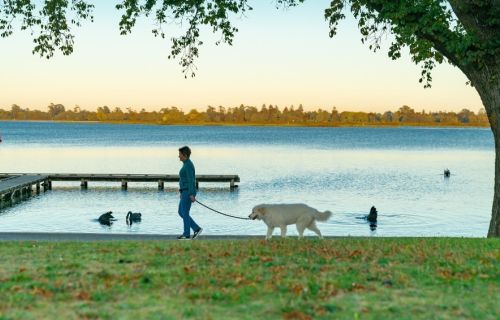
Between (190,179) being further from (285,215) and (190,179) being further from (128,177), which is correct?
(128,177)

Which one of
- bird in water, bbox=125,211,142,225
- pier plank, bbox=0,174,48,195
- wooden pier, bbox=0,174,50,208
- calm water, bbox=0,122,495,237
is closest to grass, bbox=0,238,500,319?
calm water, bbox=0,122,495,237

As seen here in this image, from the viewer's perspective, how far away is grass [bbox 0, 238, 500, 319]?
7.51m

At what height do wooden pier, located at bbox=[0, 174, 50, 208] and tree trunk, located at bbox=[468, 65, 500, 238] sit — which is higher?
tree trunk, located at bbox=[468, 65, 500, 238]

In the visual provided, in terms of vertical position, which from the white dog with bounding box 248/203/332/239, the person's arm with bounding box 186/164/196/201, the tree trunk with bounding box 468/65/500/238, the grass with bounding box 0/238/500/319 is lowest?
the grass with bounding box 0/238/500/319

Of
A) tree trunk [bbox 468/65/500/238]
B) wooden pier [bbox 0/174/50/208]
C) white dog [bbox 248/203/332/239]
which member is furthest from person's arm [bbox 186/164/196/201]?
wooden pier [bbox 0/174/50/208]

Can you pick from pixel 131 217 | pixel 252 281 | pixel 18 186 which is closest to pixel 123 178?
pixel 18 186

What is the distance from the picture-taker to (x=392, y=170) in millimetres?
79812

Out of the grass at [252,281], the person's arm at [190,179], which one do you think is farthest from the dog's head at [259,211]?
the person's arm at [190,179]

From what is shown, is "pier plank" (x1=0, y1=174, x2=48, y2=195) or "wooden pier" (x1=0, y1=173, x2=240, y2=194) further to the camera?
"wooden pier" (x1=0, y1=173, x2=240, y2=194)

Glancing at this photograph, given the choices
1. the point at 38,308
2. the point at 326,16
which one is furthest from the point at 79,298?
the point at 326,16

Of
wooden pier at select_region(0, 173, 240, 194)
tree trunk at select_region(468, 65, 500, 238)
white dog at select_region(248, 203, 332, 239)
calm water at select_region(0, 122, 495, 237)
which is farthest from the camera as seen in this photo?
wooden pier at select_region(0, 173, 240, 194)

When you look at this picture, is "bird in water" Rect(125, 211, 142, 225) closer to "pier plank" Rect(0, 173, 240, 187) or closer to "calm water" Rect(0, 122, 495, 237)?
"calm water" Rect(0, 122, 495, 237)

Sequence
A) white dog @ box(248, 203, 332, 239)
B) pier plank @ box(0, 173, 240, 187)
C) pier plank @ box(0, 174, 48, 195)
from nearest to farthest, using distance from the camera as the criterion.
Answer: white dog @ box(248, 203, 332, 239) → pier plank @ box(0, 174, 48, 195) → pier plank @ box(0, 173, 240, 187)

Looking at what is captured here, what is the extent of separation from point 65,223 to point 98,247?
24169mm
